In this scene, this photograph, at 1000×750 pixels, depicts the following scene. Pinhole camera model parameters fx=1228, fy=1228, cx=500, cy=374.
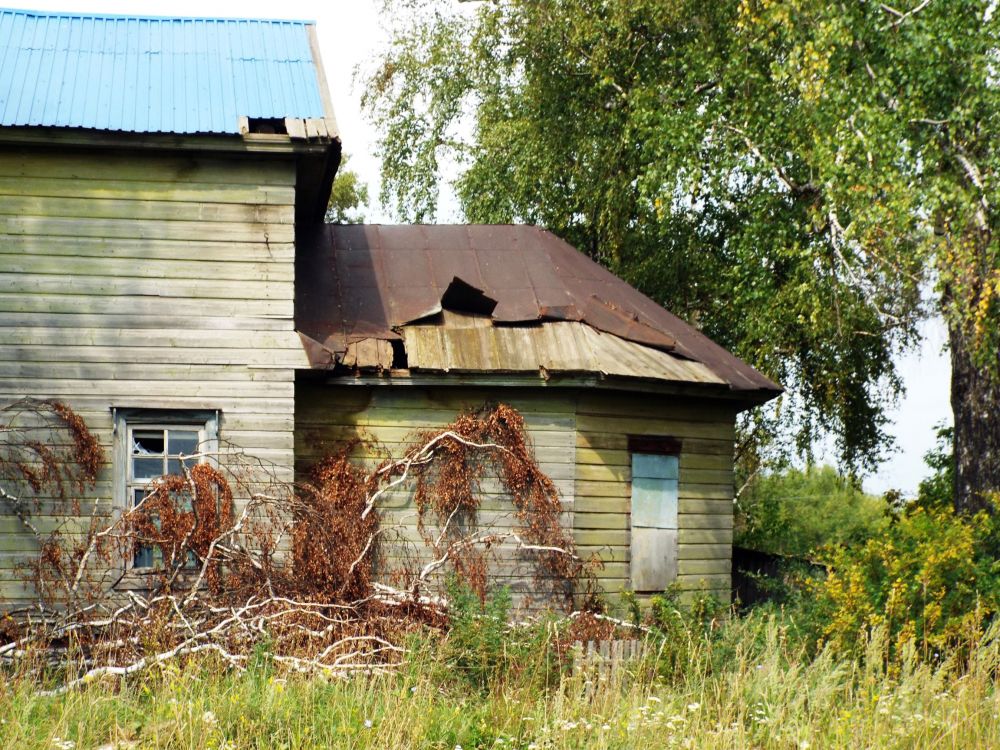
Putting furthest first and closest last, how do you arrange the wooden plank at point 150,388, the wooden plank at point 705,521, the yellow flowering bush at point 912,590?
the wooden plank at point 705,521 → the wooden plank at point 150,388 → the yellow flowering bush at point 912,590

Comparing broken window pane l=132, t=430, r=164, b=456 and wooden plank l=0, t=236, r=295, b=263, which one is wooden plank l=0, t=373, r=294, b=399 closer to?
broken window pane l=132, t=430, r=164, b=456

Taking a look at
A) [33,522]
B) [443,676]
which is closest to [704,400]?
[443,676]

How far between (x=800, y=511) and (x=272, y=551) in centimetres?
2966

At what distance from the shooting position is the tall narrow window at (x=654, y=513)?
13312mm

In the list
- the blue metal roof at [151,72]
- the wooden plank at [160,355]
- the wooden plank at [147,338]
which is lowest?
the wooden plank at [160,355]

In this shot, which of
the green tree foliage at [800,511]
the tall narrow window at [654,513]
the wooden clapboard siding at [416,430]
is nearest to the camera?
the wooden clapboard siding at [416,430]

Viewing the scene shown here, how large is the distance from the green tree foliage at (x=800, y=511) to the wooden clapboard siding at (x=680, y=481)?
9333mm

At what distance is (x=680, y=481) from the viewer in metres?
13.7

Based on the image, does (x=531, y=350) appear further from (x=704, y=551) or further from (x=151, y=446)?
(x=151, y=446)

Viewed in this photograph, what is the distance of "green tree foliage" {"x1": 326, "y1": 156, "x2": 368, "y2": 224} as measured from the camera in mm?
35844

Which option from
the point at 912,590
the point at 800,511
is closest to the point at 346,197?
the point at 800,511

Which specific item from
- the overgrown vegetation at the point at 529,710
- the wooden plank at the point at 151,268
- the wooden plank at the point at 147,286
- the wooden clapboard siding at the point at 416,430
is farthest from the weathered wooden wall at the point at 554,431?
the overgrown vegetation at the point at 529,710

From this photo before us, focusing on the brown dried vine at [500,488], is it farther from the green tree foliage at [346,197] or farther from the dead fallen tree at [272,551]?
the green tree foliage at [346,197]

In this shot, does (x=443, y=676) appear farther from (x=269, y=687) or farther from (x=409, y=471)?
(x=409, y=471)
